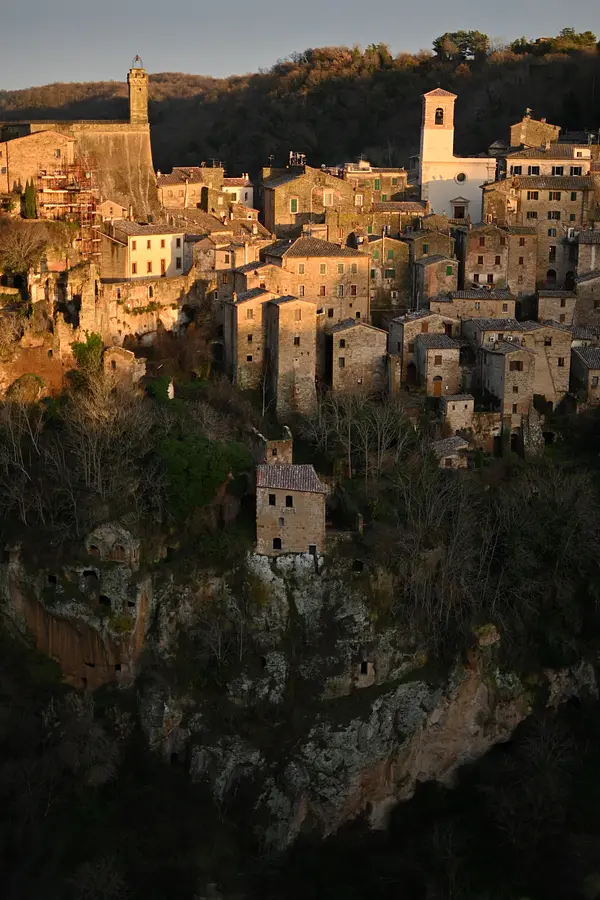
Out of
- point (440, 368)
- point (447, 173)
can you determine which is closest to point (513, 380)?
point (440, 368)

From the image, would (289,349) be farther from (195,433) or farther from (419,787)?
(419,787)

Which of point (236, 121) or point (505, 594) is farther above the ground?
point (236, 121)

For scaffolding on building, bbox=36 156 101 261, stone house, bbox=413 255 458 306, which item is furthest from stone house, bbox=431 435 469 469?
scaffolding on building, bbox=36 156 101 261

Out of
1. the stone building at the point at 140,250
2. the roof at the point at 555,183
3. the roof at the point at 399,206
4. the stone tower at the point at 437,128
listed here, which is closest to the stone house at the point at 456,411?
the stone building at the point at 140,250

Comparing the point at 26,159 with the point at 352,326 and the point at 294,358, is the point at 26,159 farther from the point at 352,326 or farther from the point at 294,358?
the point at 352,326

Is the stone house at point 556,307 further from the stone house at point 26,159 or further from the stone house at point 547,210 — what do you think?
the stone house at point 26,159

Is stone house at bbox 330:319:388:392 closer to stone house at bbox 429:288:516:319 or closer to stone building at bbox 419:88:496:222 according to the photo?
stone house at bbox 429:288:516:319

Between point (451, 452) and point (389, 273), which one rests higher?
point (389, 273)

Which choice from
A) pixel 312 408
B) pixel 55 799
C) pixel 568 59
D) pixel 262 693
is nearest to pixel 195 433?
pixel 312 408
